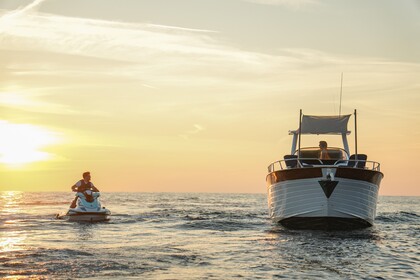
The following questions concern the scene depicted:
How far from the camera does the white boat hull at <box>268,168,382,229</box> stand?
20938 mm

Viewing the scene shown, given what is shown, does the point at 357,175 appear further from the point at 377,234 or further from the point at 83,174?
the point at 83,174

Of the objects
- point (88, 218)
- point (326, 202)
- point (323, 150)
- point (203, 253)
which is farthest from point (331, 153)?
point (88, 218)

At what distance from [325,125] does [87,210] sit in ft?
36.3

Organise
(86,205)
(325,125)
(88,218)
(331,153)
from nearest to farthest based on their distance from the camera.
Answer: (331,153), (325,125), (88,218), (86,205)

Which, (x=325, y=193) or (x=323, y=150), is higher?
(x=323, y=150)

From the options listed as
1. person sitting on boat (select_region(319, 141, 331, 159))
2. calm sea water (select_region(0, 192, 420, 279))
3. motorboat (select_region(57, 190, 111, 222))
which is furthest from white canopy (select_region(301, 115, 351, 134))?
motorboat (select_region(57, 190, 111, 222))

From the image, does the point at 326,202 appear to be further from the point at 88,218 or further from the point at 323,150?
the point at 88,218

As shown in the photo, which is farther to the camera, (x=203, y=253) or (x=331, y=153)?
(x=331, y=153)

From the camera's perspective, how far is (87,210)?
88.5 ft

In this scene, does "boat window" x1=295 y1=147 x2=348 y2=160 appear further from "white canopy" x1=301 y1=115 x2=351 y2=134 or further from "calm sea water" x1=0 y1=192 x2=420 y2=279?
"calm sea water" x1=0 y1=192 x2=420 y2=279

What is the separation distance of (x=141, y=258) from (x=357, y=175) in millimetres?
9187

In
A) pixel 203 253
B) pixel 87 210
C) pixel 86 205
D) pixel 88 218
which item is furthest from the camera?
pixel 86 205

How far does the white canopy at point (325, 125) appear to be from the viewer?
24797 mm

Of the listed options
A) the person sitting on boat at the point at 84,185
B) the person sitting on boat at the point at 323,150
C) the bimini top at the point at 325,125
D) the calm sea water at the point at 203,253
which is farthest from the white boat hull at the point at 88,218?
the person sitting on boat at the point at 323,150
